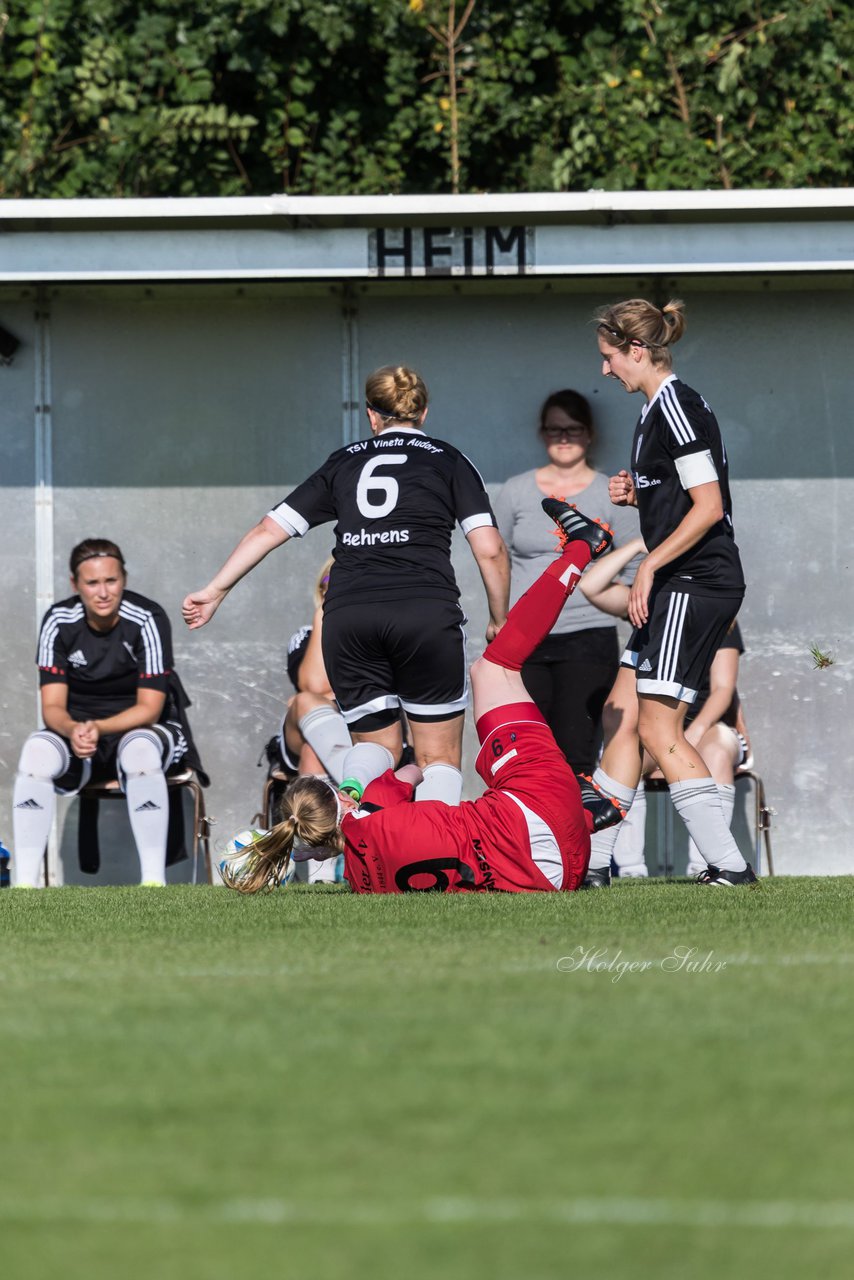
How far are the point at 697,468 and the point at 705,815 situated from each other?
1128mm

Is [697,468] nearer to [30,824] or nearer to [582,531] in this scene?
[582,531]

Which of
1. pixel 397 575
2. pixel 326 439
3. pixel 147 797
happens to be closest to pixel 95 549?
pixel 147 797

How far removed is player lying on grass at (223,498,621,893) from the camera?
5.68 metres

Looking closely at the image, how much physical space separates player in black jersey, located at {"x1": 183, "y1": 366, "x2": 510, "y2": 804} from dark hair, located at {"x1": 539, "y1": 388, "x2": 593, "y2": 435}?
1.91 meters

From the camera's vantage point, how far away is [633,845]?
8.29 metres

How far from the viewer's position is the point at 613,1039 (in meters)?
3.09

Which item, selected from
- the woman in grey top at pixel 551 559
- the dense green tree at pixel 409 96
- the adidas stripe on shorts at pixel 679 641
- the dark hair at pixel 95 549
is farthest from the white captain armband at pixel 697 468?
the dense green tree at pixel 409 96

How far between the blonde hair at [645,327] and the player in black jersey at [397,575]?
0.80m

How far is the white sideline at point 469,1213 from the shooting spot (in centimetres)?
207

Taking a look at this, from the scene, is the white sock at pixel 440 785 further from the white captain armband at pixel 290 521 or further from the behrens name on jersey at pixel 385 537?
the white captain armband at pixel 290 521

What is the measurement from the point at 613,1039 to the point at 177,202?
5729 millimetres

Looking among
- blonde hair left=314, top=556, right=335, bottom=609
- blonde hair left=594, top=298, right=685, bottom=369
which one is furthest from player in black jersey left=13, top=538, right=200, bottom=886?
blonde hair left=594, top=298, right=685, bottom=369

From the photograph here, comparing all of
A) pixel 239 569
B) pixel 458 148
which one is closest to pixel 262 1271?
pixel 239 569

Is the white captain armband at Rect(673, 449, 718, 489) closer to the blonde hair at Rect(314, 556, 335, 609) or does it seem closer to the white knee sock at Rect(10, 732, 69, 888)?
the blonde hair at Rect(314, 556, 335, 609)
